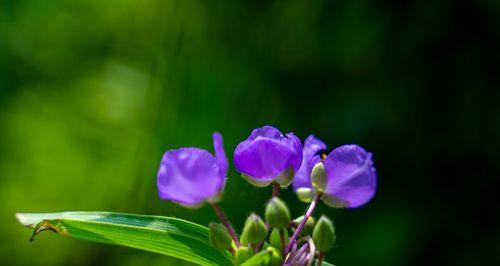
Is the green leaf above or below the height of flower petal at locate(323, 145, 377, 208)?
below

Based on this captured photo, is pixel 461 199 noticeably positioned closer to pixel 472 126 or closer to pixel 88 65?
pixel 472 126

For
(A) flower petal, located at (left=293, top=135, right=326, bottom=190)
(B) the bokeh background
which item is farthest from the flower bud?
(B) the bokeh background

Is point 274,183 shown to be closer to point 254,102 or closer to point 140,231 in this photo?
point 140,231

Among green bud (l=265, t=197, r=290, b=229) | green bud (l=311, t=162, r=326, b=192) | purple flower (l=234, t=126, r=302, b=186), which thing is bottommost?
green bud (l=265, t=197, r=290, b=229)

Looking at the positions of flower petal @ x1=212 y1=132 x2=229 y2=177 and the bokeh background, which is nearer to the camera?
flower petal @ x1=212 y1=132 x2=229 y2=177

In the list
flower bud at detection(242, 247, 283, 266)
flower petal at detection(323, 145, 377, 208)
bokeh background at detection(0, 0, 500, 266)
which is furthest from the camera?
bokeh background at detection(0, 0, 500, 266)

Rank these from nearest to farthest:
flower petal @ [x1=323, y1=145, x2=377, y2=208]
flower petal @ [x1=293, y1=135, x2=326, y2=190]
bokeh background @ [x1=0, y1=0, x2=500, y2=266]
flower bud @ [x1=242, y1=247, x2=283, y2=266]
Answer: flower bud @ [x1=242, y1=247, x2=283, y2=266] → flower petal @ [x1=323, y1=145, x2=377, y2=208] → flower petal @ [x1=293, y1=135, x2=326, y2=190] → bokeh background @ [x1=0, y1=0, x2=500, y2=266]

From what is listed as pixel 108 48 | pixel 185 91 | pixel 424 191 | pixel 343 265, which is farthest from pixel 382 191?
pixel 108 48

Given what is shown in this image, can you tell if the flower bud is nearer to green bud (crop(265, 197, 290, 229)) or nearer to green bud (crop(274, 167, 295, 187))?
green bud (crop(265, 197, 290, 229))
